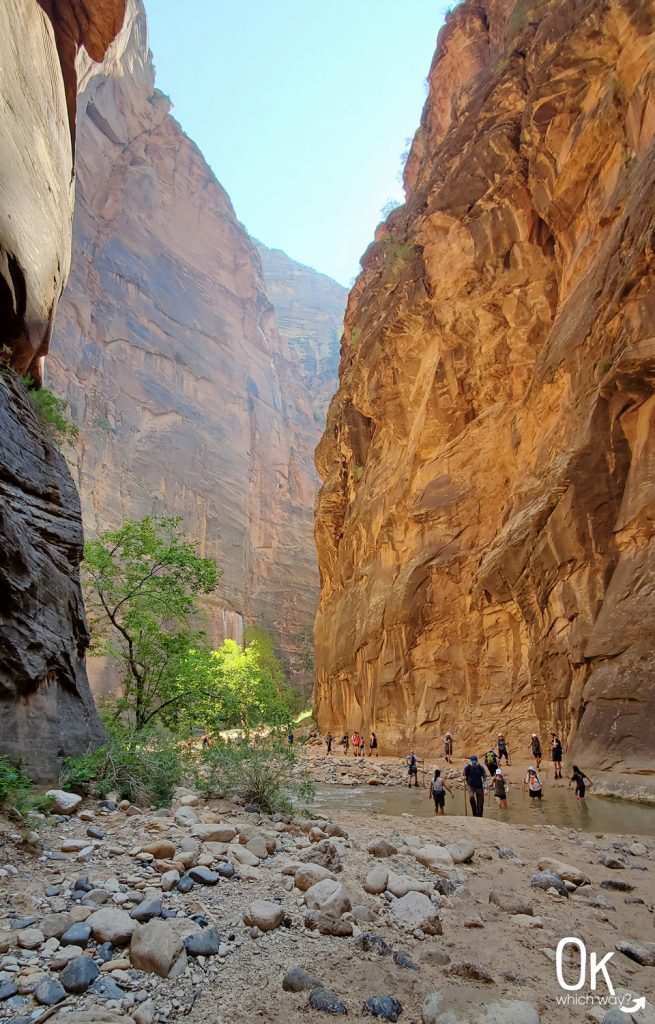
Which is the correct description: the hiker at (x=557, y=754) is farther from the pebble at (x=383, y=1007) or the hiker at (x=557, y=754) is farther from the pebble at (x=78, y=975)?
the pebble at (x=78, y=975)

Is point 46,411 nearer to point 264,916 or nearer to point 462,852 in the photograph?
point 264,916

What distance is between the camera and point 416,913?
187 inches

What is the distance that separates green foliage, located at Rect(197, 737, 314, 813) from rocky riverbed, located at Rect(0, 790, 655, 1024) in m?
1.51

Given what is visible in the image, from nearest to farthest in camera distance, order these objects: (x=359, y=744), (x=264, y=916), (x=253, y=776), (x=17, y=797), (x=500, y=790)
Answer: (x=264, y=916) < (x=17, y=797) < (x=253, y=776) < (x=500, y=790) < (x=359, y=744)

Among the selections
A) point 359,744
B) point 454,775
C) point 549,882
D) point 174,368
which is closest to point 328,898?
point 549,882

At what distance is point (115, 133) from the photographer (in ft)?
205

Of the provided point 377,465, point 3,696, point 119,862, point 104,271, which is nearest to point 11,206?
point 3,696

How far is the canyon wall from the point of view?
7.20 metres

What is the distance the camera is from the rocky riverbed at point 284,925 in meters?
3.24

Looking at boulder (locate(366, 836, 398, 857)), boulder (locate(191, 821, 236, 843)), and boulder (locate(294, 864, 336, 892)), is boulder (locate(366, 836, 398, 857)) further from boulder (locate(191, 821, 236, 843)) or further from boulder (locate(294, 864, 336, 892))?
boulder (locate(191, 821, 236, 843))

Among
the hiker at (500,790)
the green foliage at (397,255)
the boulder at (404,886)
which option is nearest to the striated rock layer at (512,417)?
the green foliage at (397,255)

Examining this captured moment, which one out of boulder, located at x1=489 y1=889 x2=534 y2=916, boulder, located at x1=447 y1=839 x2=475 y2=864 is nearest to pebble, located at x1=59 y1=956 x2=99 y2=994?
boulder, located at x1=489 y1=889 x2=534 y2=916

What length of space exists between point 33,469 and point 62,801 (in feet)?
17.1

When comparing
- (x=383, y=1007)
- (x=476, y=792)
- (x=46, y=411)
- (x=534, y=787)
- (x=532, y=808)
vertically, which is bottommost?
(x=532, y=808)
